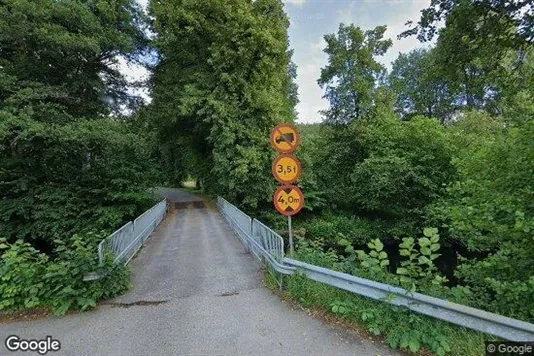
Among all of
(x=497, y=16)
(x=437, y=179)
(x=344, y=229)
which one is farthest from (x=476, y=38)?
(x=344, y=229)

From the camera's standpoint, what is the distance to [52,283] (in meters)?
4.61

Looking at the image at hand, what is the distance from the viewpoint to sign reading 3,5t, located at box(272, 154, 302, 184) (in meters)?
5.12

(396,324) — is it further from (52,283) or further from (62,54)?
(62,54)

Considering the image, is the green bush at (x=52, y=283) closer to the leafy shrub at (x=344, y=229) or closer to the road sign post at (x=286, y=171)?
the road sign post at (x=286, y=171)

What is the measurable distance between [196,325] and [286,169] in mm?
2667

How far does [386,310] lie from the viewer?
3471 mm

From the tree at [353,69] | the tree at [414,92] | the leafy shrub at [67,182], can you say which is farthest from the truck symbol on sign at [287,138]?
the tree at [414,92]

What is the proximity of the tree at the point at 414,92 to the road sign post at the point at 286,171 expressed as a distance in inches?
781

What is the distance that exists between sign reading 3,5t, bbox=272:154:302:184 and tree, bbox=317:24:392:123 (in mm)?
15825

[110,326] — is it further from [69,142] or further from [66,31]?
[66,31]

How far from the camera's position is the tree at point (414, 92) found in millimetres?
25998

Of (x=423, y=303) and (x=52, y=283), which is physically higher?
(x=423, y=303)

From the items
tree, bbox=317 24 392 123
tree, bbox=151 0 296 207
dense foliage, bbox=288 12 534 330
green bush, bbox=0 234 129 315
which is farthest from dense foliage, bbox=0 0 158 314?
tree, bbox=317 24 392 123

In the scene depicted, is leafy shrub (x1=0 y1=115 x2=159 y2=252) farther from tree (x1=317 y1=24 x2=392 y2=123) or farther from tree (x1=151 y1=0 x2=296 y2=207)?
tree (x1=317 y1=24 x2=392 y2=123)
